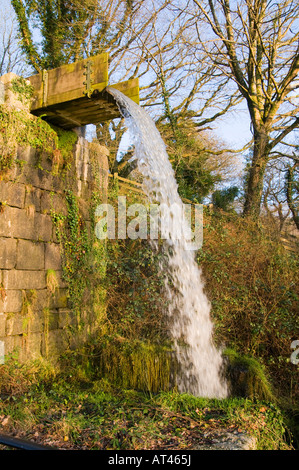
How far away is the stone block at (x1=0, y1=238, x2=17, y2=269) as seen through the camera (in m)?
4.74

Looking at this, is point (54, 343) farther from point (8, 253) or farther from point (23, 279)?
point (8, 253)

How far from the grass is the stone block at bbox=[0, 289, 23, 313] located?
62 centimetres

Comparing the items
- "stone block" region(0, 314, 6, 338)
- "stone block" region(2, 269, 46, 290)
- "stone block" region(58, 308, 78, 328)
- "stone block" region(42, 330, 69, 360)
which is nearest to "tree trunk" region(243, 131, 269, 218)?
"stone block" region(58, 308, 78, 328)

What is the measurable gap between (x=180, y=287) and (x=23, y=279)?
2391mm

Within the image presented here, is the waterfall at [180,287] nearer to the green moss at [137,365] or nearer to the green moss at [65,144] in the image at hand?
the green moss at [137,365]

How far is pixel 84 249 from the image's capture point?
20.1 ft

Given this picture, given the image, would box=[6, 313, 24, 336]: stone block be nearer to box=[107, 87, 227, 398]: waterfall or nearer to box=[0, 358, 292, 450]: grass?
box=[0, 358, 292, 450]: grass

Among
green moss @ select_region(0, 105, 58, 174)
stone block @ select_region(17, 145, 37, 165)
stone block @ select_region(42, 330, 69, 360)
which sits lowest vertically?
stone block @ select_region(42, 330, 69, 360)

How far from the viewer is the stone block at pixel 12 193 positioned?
4.80 m

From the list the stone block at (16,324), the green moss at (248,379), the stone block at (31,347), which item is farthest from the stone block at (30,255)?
the green moss at (248,379)

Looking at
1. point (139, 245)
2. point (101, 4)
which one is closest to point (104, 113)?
point (139, 245)

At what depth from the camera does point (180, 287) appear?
6141mm
